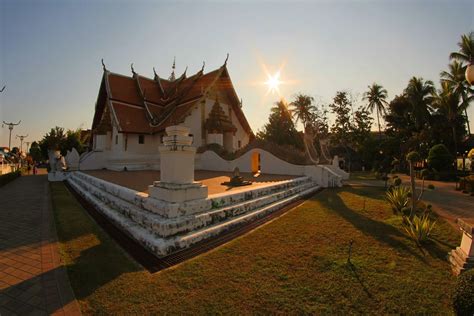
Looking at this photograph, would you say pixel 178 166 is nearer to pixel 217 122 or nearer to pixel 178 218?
pixel 178 218

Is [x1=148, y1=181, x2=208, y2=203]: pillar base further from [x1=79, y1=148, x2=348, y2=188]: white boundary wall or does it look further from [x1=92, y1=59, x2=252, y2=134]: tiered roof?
[x1=92, y1=59, x2=252, y2=134]: tiered roof

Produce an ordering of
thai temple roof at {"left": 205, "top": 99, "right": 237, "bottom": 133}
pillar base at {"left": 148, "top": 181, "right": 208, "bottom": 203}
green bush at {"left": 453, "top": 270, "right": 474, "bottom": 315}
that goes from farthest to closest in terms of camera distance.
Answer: thai temple roof at {"left": 205, "top": 99, "right": 237, "bottom": 133} → pillar base at {"left": 148, "top": 181, "right": 208, "bottom": 203} → green bush at {"left": 453, "top": 270, "right": 474, "bottom": 315}

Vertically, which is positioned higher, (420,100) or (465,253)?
(420,100)

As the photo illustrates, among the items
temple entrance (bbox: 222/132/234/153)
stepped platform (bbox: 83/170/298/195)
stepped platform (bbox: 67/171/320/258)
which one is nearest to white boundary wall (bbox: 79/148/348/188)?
stepped platform (bbox: 83/170/298/195)

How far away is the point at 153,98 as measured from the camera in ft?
68.4

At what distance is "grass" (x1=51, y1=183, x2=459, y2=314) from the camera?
104 inches

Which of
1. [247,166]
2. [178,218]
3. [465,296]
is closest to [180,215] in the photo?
[178,218]

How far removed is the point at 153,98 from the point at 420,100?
31.3m

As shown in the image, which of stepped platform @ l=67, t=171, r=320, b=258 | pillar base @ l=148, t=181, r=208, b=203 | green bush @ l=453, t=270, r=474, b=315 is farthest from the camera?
pillar base @ l=148, t=181, r=208, b=203

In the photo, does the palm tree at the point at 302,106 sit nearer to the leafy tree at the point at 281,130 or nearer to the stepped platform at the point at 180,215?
the leafy tree at the point at 281,130

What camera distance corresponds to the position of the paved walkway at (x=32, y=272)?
2594 millimetres

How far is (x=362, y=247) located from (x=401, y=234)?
4.35 feet

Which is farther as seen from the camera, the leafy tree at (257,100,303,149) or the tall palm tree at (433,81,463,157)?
the leafy tree at (257,100,303,149)

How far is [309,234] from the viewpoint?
4.75 metres
